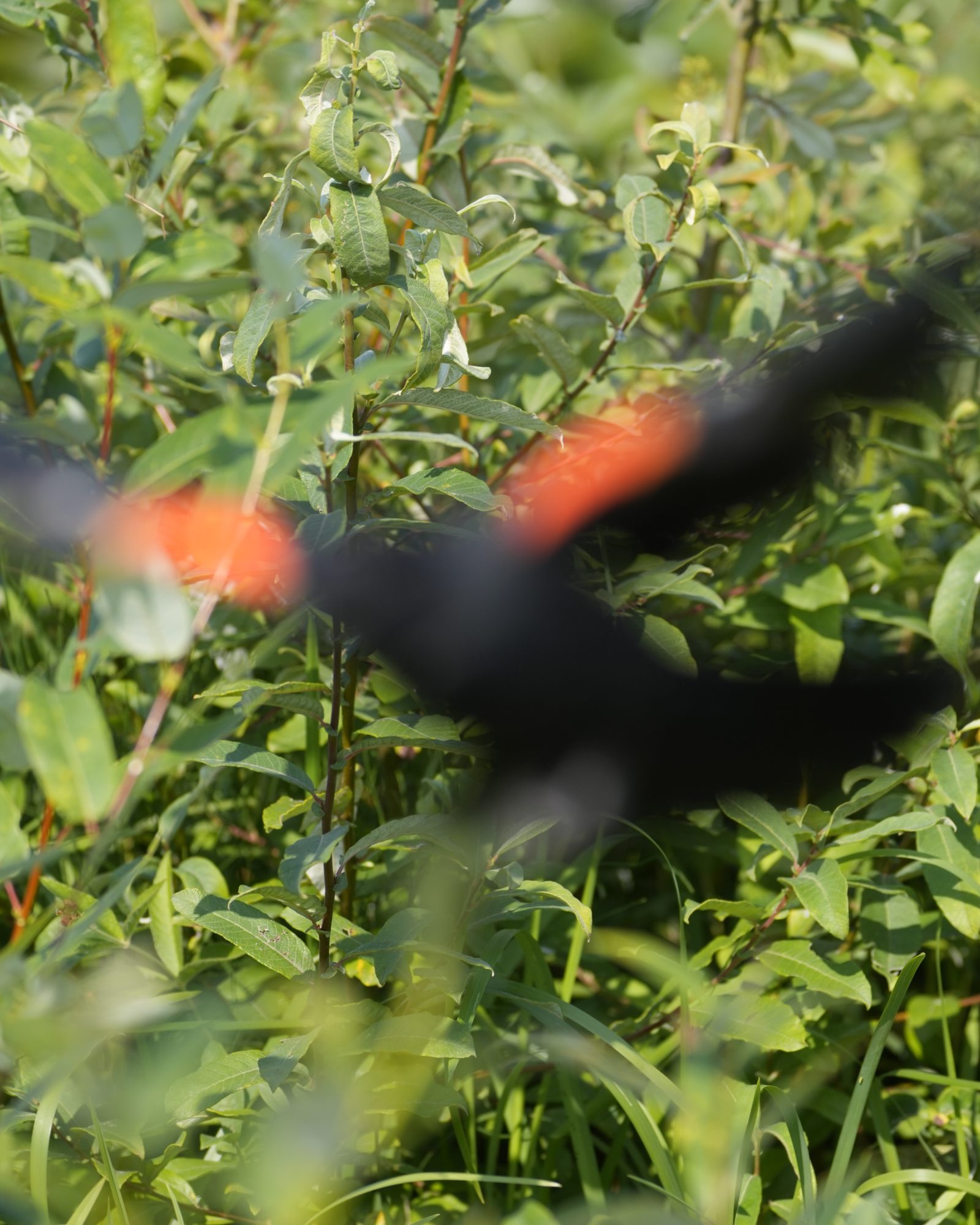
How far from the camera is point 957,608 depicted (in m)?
0.94

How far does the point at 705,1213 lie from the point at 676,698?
463 mm

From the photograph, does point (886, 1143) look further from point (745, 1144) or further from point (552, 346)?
point (552, 346)

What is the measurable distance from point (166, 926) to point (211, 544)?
445mm

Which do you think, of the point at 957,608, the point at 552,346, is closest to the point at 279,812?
the point at 552,346

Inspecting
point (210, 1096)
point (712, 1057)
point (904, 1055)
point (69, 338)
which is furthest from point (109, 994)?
point (904, 1055)

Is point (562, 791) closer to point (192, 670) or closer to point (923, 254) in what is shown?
point (192, 670)

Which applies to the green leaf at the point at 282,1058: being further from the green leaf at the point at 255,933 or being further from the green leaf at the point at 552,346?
the green leaf at the point at 552,346

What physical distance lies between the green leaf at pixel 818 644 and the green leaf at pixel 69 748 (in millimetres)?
784

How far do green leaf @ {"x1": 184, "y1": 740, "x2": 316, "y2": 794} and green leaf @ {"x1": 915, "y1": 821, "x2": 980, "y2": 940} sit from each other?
0.50 m

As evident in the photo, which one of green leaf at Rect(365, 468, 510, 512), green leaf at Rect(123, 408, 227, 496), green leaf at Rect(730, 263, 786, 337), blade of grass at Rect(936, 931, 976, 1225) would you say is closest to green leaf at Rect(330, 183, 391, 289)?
green leaf at Rect(365, 468, 510, 512)

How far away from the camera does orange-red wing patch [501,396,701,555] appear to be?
101 centimetres

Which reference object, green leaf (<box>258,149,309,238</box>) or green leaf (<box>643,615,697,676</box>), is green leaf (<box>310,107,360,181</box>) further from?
green leaf (<box>643,615,697,676</box>)

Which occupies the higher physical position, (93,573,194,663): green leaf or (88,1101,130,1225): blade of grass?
(93,573,194,663): green leaf

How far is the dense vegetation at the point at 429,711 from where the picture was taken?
51cm
